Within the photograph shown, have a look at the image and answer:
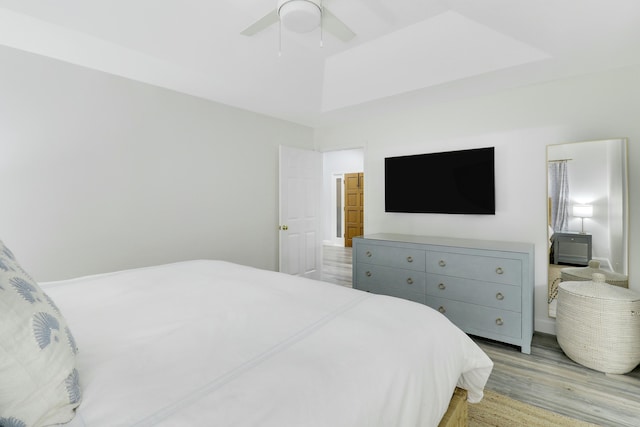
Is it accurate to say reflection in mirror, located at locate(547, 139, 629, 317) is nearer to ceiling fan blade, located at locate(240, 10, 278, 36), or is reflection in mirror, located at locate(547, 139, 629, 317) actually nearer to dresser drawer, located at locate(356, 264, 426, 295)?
dresser drawer, located at locate(356, 264, 426, 295)

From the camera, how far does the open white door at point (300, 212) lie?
4.10 m

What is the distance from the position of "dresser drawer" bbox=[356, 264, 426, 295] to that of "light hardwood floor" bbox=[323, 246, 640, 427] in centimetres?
76

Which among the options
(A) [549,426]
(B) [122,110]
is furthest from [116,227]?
(A) [549,426]

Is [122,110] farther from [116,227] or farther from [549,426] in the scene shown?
[549,426]

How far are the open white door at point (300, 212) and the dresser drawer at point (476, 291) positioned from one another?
1935mm

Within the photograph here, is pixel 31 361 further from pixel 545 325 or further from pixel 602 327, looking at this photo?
pixel 545 325

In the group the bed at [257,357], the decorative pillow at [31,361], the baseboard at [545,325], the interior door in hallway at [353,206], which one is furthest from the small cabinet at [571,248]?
the interior door in hallway at [353,206]

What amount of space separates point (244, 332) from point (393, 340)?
1.73 ft

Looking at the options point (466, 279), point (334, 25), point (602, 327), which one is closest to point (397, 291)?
point (466, 279)

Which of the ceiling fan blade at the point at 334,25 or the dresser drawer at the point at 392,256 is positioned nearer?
the ceiling fan blade at the point at 334,25

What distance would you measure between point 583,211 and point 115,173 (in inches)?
164

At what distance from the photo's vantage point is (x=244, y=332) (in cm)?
108

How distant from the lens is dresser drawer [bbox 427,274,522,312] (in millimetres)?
2533

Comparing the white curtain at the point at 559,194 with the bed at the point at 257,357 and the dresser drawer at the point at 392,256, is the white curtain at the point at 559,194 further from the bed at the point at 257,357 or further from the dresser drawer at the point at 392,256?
the bed at the point at 257,357
